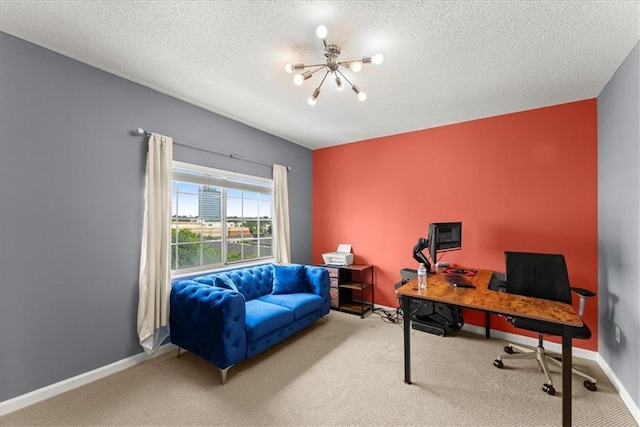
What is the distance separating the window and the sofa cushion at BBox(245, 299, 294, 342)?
82 centimetres

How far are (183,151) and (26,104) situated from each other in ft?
3.87

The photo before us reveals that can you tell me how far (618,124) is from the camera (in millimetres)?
2234

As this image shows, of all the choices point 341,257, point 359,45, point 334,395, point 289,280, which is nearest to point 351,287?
point 341,257

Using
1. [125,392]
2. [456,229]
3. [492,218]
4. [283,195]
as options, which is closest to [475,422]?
[456,229]

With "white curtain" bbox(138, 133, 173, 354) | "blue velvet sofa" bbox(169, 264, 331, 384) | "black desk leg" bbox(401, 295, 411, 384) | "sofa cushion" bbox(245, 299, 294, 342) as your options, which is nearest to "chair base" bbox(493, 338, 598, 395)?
"black desk leg" bbox(401, 295, 411, 384)

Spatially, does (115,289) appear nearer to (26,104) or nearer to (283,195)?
(26,104)

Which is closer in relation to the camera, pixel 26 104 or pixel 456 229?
pixel 26 104

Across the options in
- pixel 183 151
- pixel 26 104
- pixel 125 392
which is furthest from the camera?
pixel 183 151

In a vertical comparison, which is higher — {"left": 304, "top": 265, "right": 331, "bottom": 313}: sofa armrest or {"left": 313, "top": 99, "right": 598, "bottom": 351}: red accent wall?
{"left": 313, "top": 99, "right": 598, "bottom": 351}: red accent wall

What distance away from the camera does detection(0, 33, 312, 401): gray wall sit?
6.23 ft

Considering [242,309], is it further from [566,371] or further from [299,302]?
[566,371]

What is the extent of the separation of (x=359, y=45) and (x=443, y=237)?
217 cm

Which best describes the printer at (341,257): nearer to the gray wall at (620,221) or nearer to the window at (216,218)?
the window at (216,218)

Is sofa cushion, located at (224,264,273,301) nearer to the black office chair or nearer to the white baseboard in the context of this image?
the white baseboard
